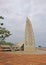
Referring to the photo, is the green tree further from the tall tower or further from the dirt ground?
the dirt ground

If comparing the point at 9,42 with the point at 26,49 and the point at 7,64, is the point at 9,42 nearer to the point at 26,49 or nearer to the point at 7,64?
the point at 26,49

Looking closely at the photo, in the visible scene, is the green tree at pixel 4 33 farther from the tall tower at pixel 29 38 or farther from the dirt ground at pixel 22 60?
the dirt ground at pixel 22 60

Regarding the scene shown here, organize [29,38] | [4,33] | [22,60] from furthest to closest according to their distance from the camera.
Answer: [4,33] < [29,38] < [22,60]

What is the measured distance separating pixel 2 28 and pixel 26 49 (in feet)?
20.4

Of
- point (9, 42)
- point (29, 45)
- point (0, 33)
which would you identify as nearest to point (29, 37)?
point (29, 45)

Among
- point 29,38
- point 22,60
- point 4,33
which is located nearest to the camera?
point 22,60

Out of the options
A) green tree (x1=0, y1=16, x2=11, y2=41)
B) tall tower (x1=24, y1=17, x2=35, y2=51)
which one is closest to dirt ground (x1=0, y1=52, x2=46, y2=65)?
tall tower (x1=24, y1=17, x2=35, y2=51)

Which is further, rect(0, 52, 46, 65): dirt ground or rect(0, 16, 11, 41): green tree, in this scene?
rect(0, 16, 11, 41): green tree

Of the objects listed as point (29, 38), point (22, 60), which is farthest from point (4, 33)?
point (22, 60)

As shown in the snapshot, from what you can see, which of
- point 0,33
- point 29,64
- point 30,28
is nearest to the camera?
point 29,64

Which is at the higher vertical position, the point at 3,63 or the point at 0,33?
the point at 0,33

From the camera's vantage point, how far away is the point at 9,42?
Answer: 64.1 feet

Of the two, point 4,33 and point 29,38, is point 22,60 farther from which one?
point 4,33

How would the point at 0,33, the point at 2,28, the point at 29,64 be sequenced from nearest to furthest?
the point at 29,64 → the point at 0,33 → the point at 2,28
